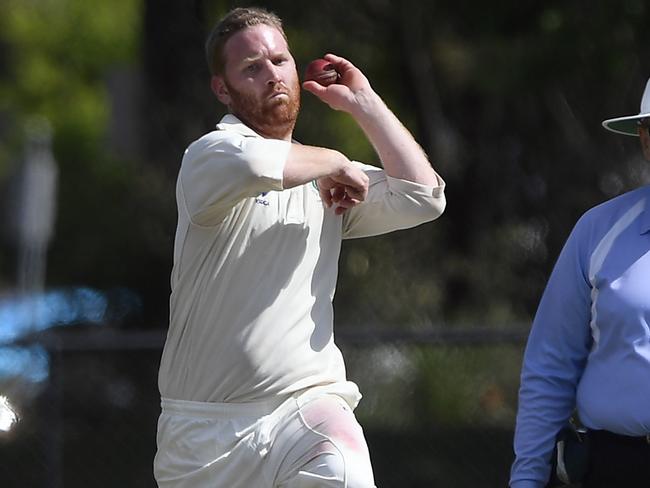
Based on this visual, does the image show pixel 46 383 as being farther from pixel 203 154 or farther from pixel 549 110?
pixel 549 110

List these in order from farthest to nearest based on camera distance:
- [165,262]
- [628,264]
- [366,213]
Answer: [165,262]
[366,213]
[628,264]

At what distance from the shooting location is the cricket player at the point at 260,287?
4.25 metres

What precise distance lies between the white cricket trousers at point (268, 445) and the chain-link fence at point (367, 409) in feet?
12.2

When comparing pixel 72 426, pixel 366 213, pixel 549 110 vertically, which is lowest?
pixel 72 426

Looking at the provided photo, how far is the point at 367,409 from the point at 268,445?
4198 mm

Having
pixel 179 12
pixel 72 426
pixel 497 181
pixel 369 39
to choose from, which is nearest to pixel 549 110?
pixel 497 181

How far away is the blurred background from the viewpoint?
27.1 ft

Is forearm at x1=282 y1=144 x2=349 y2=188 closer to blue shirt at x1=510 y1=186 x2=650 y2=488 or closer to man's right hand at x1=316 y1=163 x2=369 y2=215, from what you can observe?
man's right hand at x1=316 y1=163 x2=369 y2=215

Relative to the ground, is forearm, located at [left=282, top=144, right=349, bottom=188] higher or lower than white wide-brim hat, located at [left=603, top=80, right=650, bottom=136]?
lower

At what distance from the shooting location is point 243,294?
4.38 metres

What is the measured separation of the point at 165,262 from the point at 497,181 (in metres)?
4.08

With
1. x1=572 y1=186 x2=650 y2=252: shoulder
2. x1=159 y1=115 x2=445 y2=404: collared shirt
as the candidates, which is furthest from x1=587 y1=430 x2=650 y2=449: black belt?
x1=159 y1=115 x2=445 y2=404: collared shirt

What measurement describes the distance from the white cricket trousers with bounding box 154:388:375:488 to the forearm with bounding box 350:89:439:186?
77cm

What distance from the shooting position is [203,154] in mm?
4289
